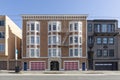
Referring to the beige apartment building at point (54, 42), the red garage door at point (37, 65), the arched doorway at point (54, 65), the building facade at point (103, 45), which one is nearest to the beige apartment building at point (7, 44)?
the beige apartment building at point (54, 42)

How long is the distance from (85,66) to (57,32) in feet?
35.5

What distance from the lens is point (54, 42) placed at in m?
74.3

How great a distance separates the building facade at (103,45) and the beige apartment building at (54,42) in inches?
198

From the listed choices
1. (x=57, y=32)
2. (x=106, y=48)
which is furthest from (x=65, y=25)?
(x=106, y=48)

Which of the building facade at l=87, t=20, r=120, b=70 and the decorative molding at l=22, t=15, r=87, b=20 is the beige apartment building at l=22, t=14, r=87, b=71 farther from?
the building facade at l=87, t=20, r=120, b=70

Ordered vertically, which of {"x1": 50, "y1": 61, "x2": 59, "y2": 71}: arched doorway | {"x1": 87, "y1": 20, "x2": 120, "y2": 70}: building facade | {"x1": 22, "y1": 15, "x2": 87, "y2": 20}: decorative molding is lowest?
{"x1": 50, "y1": 61, "x2": 59, "y2": 71}: arched doorway

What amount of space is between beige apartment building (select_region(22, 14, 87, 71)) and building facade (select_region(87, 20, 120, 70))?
5.03 metres

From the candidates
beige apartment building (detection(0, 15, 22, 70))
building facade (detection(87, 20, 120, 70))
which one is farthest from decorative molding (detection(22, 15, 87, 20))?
building facade (detection(87, 20, 120, 70))

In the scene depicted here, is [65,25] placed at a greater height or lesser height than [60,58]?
greater

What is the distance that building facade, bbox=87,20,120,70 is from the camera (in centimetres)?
7856

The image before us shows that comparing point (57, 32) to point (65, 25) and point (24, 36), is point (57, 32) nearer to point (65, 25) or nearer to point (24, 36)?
point (65, 25)

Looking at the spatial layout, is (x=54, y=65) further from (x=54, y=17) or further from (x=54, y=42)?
(x=54, y=17)

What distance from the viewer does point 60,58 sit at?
73.9 meters

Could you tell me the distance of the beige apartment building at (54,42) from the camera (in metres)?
73.8
